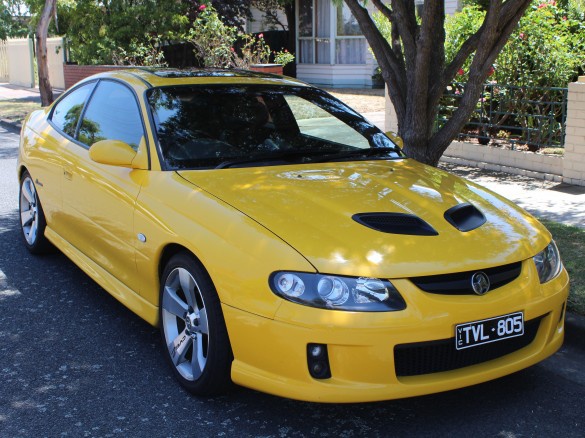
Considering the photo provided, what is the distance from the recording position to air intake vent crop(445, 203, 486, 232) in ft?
12.7

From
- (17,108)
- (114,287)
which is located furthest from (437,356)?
(17,108)

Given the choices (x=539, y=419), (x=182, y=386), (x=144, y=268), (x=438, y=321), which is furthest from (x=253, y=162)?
(x=539, y=419)

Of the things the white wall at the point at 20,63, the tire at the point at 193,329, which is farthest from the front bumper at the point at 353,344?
the white wall at the point at 20,63

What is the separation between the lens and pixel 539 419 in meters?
3.75

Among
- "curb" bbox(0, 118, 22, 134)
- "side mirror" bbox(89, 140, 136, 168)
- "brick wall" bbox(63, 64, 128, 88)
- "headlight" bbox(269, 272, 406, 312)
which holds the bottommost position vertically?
"curb" bbox(0, 118, 22, 134)

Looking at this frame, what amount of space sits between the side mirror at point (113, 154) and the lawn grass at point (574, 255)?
114 inches

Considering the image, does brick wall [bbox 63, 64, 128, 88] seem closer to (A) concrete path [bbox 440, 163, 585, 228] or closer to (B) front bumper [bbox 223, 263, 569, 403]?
(A) concrete path [bbox 440, 163, 585, 228]

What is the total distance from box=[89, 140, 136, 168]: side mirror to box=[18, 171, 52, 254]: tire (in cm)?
193

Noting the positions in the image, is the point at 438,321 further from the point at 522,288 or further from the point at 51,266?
the point at 51,266

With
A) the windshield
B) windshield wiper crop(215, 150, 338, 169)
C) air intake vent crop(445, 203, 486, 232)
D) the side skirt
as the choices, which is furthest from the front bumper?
the windshield

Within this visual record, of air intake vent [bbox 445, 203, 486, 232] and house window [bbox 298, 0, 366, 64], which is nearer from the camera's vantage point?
air intake vent [bbox 445, 203, 486, 232]

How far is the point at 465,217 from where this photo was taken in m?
4.01

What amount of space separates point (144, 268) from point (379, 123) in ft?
35.3

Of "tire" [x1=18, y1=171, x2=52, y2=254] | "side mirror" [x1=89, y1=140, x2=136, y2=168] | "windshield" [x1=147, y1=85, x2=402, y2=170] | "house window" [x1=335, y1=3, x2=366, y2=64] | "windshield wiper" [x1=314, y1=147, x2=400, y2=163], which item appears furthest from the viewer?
"house window" [x1=335, y1=3, x2=366, y2=64]
